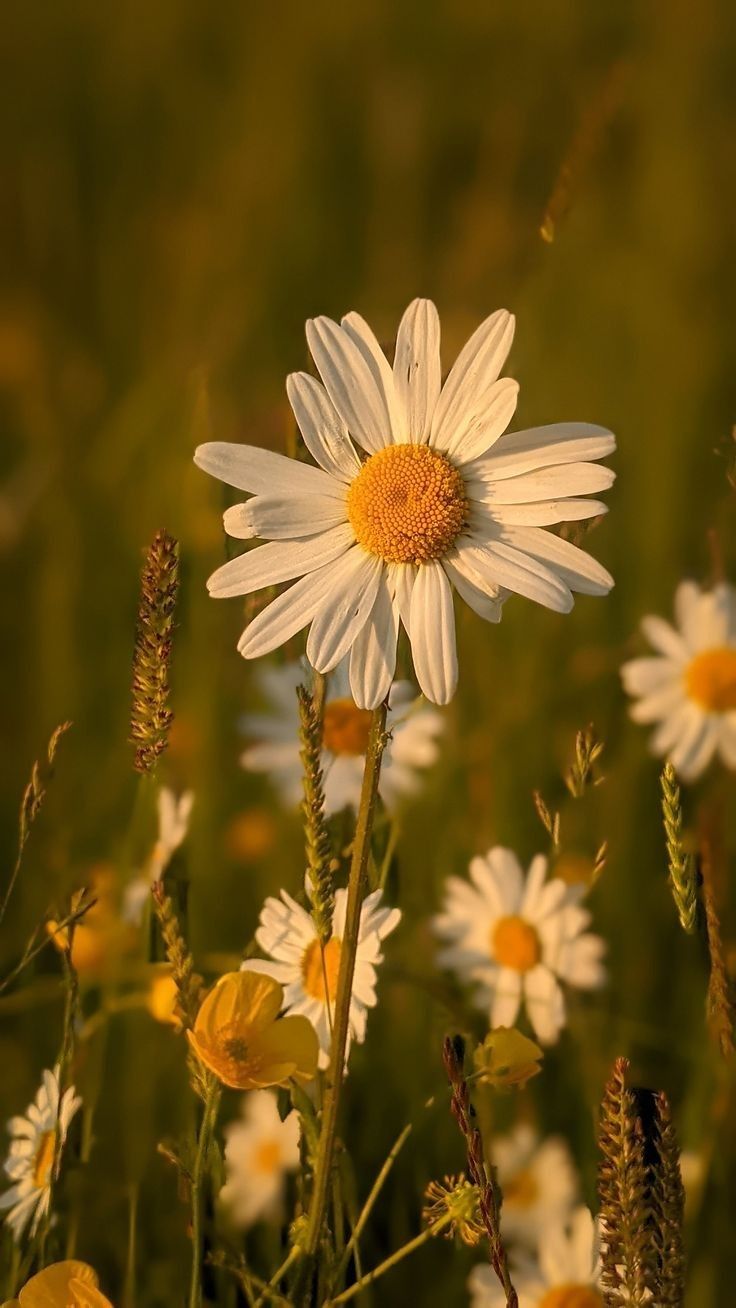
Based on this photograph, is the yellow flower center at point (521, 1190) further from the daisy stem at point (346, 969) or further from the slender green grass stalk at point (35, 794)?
the slender green grass stalk at point (35, 794)

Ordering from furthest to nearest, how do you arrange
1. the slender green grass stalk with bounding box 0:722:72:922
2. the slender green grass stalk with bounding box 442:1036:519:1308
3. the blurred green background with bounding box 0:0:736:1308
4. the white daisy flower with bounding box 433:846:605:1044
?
1. the blurred green background with bounding box 0:0:736:1308
2. the white daisy flower with bounding box 433:846:605:1044
3. the slender green grass stalk with bounding box 0:722:72:922
4. the slender green grass stalk with bounding box 442:1036:519:1308

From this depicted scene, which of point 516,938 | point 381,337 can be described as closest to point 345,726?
point 516,938

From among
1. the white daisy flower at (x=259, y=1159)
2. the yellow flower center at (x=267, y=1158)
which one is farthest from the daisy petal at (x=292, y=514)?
the yellow flower center at (x=267, y=1158)

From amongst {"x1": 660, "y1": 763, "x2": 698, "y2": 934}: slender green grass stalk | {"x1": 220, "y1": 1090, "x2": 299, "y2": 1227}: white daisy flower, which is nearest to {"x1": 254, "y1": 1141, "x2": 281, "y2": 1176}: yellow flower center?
{"x1": 220, "y1": 1090, "x2": 299, "y2": 1227}: white daisy flower

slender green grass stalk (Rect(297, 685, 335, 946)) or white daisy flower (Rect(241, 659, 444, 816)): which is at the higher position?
white daisy flower (Rect(241, 659, 444, 816))

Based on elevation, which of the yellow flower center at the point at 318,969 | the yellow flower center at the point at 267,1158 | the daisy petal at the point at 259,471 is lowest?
the yellow flower center at the point at 267,1158

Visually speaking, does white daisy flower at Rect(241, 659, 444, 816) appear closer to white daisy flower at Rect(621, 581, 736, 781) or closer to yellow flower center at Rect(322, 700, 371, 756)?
yellow flower center at Rect(322, 700, 371, 756)

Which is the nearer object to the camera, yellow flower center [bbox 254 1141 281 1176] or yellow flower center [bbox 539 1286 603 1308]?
yellow flower center [bbox 539 1286 603 1308]

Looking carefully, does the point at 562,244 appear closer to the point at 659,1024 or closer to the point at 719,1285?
the point at 659,1024
